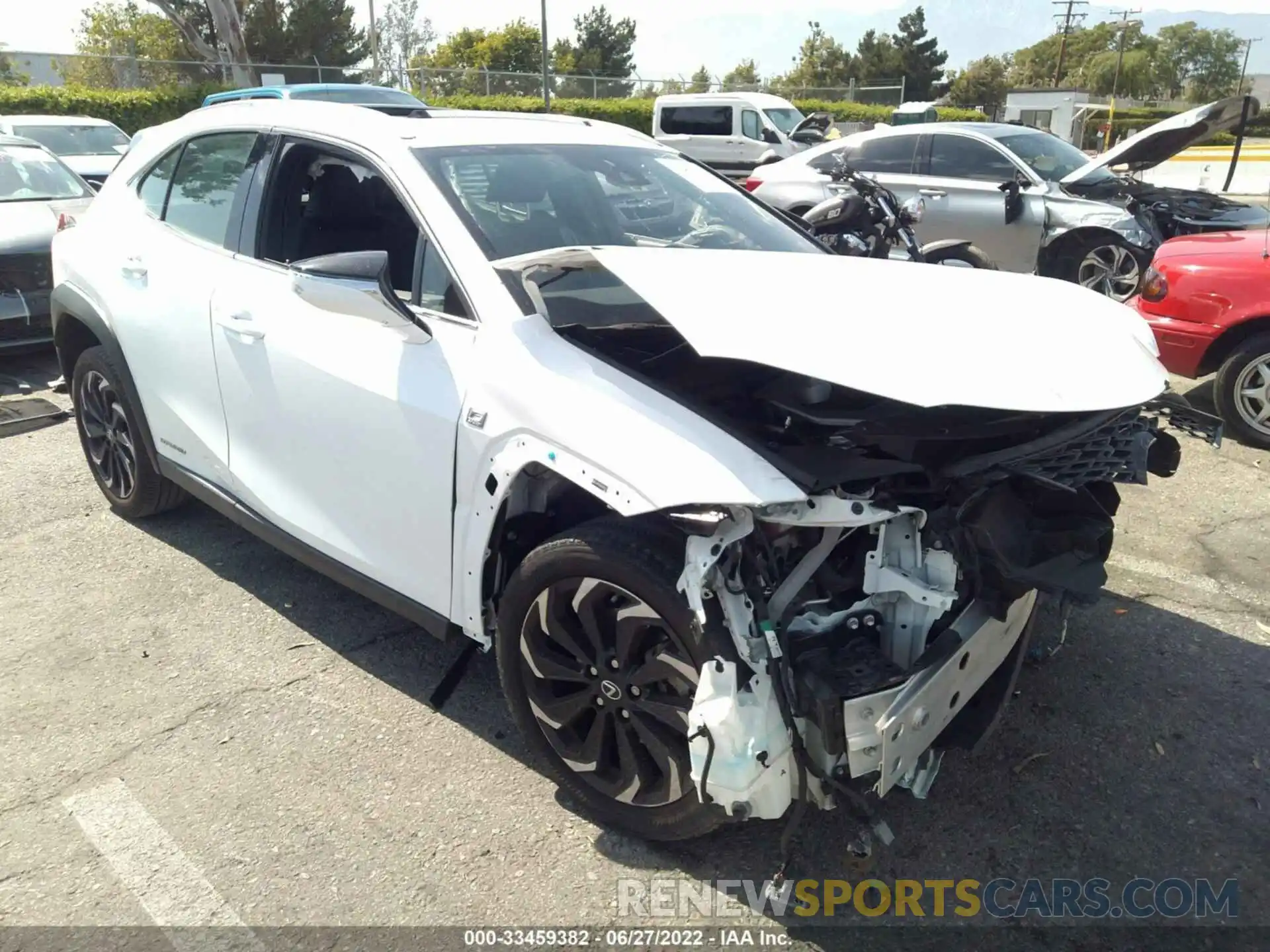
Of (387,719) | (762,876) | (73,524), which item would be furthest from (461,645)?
(73,524)

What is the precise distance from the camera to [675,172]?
3.85 meters

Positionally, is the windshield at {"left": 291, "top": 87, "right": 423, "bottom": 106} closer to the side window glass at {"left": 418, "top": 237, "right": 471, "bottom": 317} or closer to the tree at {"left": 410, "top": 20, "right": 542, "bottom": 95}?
the side window glass at {"left": 418, "top": 237, "right": 471, "bottom": 317}

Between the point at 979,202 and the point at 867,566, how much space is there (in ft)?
26.5

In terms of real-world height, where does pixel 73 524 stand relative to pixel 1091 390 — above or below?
below

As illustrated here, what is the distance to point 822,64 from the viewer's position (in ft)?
247

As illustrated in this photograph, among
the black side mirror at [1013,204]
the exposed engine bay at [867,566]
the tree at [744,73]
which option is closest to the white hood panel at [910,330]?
the exposed engine bay at [867,566]

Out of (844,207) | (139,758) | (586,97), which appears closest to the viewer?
(139,758)

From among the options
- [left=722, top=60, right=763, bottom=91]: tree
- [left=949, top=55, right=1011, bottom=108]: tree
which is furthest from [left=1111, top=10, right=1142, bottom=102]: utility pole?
[left=722, top=60, right=763, bottom=91]: tree

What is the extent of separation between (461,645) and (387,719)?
537 millimetres

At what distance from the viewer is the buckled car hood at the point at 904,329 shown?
7.09 feet

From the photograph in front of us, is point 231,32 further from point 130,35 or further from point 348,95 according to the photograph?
point 130,35

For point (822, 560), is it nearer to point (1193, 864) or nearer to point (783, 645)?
point (783, 645)

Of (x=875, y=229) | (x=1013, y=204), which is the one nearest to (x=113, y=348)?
(x=875, y=229)

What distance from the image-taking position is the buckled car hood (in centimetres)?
216
